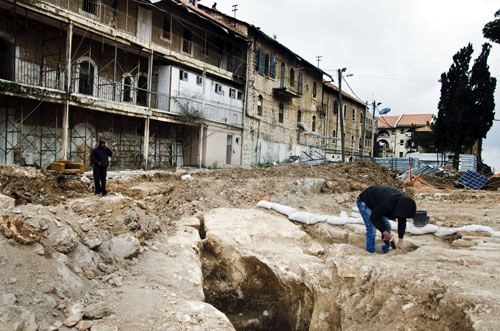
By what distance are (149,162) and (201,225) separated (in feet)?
44.4

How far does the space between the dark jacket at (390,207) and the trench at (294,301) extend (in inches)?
47.0

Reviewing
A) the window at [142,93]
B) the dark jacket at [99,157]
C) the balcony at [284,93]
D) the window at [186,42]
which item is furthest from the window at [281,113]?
the dark jacket at [99,157]

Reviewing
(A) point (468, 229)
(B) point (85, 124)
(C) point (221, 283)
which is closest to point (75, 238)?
(C) point (221, 283)

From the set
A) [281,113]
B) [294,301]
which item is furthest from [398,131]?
[294,301]

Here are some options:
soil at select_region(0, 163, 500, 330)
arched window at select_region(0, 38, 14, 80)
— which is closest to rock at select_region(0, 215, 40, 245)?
soil at select_region(0, 163, 500, 330)

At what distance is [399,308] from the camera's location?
5527mm

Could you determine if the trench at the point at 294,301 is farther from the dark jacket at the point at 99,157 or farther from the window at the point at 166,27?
the window at the point at 166,27

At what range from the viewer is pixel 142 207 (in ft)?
29.7

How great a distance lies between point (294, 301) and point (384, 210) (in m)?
2.55

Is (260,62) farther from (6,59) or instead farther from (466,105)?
(6,59)

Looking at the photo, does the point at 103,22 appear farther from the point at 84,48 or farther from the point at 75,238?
the point at 75,238

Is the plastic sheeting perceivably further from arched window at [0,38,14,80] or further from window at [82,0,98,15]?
window at [82,0,98,15]

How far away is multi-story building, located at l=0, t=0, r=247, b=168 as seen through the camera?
1638 cm

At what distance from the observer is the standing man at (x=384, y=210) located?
6777 mm
